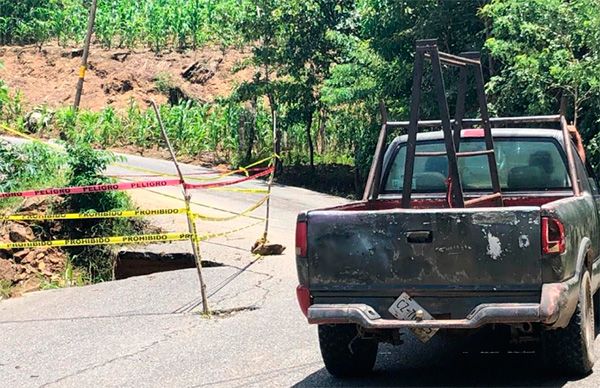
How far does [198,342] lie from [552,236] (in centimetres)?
413

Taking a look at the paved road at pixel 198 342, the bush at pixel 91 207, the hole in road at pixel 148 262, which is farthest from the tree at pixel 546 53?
the bush at pixel 91 207

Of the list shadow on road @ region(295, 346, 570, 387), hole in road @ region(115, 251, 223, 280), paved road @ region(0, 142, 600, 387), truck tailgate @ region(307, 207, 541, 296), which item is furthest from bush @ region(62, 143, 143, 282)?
truck tailgate @ region(307, 207, 541, 296)

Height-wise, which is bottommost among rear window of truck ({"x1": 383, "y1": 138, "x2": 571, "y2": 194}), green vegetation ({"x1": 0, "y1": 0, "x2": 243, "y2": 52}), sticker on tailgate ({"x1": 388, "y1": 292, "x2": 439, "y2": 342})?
sticker on tailgate ({"x1": 388, "y1": 292, "x2": 439, "y2": 342})

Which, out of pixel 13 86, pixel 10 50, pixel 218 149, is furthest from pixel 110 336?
pixel 10 50

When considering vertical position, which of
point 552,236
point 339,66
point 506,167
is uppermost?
point 339,66

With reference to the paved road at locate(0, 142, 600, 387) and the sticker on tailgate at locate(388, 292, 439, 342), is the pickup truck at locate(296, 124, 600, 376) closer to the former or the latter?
the sticker on tailgate at locate(388, 292, 439, 342)

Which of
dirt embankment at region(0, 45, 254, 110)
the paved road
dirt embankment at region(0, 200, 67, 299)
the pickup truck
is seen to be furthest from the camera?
dirt embankment at region(0, 45, 254, 110)

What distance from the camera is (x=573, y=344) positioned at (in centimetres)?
679

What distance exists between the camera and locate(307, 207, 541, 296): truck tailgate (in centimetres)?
639

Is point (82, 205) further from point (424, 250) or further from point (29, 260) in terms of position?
point (424, 250)

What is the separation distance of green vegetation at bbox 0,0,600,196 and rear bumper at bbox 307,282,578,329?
36.2ft

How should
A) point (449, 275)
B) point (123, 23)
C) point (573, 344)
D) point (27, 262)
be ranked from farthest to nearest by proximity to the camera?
1. point (123, 23)
2. point (27, 262)
3. point (573, 344)
4. point (449, 275)

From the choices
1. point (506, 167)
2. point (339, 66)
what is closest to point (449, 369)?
point (506, 167)

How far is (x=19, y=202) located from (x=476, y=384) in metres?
10.8
